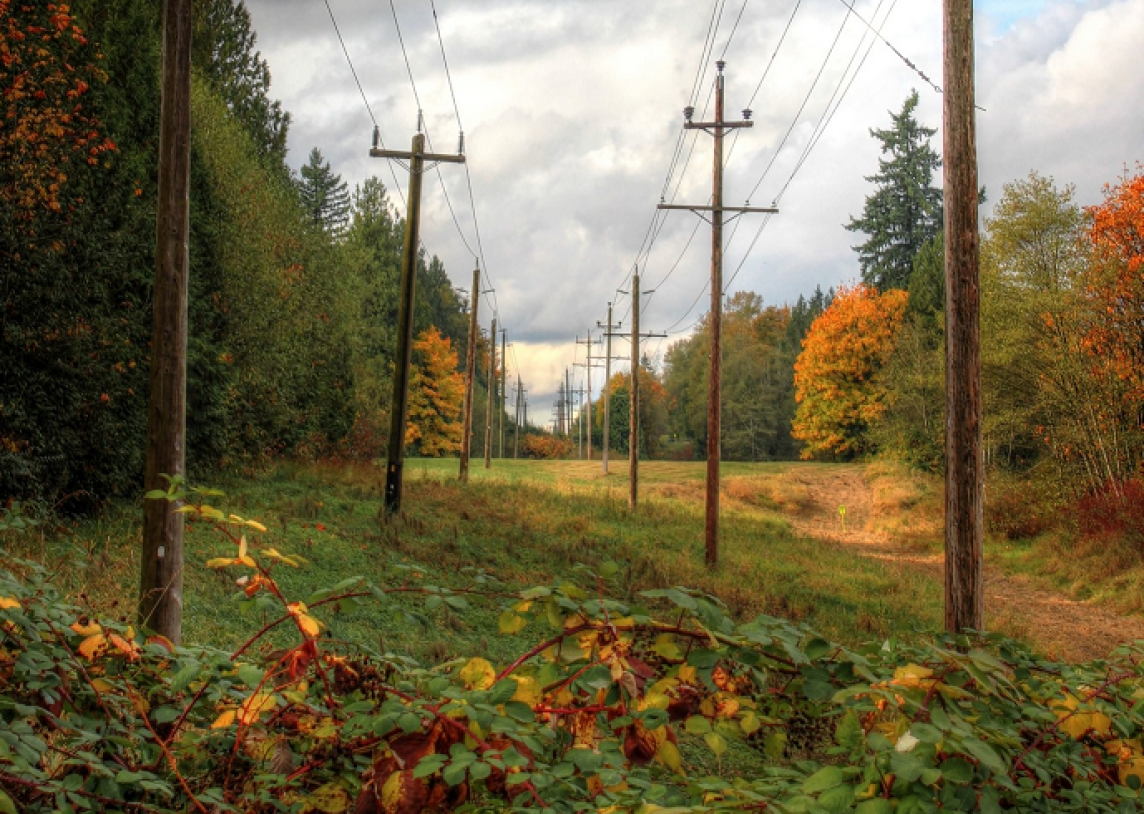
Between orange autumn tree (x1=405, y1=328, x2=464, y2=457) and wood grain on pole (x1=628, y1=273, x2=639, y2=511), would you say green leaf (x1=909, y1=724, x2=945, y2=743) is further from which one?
orange autumn tree (x1=405, y1=328, x2=464, y2=457)

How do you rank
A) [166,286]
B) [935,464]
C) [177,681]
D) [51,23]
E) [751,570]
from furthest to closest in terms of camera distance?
[935,464], [751,570], [51,23], [166,286], [177,681]

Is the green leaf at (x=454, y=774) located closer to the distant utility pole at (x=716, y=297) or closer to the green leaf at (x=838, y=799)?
the green leaf at (x=838, y=799)

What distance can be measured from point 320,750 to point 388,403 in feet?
125

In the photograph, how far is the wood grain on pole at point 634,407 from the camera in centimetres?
2612

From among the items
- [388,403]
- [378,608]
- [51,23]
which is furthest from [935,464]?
[51,23]

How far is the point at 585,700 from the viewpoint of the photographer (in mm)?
2355

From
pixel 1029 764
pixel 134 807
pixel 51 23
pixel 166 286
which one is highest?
pixel 51 23

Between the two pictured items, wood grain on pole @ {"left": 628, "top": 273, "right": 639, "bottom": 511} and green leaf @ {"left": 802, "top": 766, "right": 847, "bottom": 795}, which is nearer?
green leaf @ {"left": 802, "top": 766, "right": 847, "bottom": 795}

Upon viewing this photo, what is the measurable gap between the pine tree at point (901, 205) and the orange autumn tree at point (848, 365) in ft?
14.7

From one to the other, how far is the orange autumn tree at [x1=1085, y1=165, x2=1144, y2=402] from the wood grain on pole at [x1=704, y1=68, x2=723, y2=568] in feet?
31.2

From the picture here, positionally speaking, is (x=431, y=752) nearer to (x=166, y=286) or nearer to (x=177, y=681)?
(x=177, y=681)

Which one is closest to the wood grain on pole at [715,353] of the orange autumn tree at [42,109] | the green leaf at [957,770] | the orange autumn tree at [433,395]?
the orange autumn tree at [42,109]

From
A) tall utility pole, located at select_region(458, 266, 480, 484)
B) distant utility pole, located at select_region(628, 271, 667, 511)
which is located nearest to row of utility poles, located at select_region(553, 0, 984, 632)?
distant utility pole, located at select_region(628, 271, 667, 511)

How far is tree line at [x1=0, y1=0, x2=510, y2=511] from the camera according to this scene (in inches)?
418
